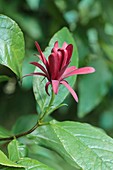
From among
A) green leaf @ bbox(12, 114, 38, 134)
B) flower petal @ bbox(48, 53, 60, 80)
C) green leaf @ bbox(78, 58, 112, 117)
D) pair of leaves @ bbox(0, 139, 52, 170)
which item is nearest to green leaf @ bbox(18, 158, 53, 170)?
pair of leaves @ bbox(0, 139, 52, 170)

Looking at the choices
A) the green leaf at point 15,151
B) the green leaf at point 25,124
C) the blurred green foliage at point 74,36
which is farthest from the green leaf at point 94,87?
the green leaf at point 15,151

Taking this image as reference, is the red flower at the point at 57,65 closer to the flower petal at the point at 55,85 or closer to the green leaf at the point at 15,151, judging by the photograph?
the flower petal at the point at 55,85

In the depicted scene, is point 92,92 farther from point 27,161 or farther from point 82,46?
point 27,161

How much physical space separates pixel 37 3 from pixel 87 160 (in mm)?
874

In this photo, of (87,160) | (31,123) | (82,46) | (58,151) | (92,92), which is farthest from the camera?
(82,46)

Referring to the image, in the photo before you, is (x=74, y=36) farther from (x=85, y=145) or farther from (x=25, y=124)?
(x=85, y=145)

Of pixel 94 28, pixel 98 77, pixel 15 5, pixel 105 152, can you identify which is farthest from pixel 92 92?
pixel 105 152

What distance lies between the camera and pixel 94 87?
1229 mm

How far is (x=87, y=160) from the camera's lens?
21.4 inches

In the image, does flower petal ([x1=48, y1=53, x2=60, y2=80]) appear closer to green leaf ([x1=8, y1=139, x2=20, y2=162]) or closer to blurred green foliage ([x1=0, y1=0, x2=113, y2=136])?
green leaf ([x1=8, y1=139, x2=20, y2=162])

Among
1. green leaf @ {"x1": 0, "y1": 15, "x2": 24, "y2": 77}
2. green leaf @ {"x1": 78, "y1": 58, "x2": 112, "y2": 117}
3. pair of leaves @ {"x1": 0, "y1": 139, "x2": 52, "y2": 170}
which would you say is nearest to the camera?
pair of leaves @ {"x1": 0, "y1": 139, "x2": 52, "y2": 170}

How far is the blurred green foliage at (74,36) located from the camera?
4.18 ft

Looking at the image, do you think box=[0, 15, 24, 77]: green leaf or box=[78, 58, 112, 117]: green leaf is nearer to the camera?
box=[0, 15, 24, 77]: green leaf

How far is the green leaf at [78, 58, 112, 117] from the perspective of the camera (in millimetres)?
1164
